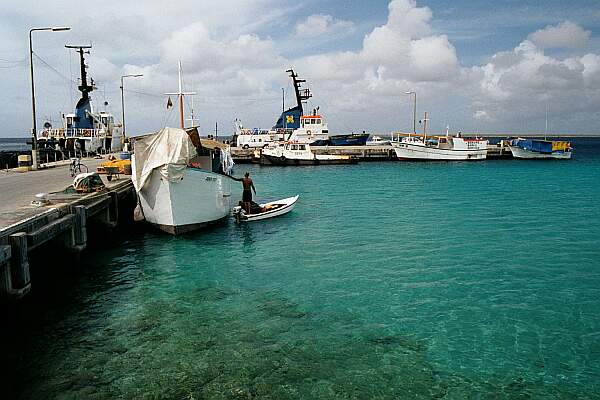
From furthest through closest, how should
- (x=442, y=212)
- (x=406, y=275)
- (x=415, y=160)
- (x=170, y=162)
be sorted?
(x=415, y=160), (x=442, y=212), (x=170, y=162), (x=406, y=275)

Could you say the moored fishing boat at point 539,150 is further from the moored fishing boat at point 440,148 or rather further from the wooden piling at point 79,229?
the wooden piling at point 79,229

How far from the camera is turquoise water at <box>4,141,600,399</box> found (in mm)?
8125

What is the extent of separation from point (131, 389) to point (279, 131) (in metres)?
72.0

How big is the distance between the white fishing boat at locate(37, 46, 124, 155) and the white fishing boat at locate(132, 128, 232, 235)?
27.6m

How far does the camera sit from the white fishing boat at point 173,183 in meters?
18.0

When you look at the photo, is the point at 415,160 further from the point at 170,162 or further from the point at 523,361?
the point at 523,361

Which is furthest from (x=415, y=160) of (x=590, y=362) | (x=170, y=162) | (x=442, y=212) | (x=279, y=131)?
(x=590, y=362)

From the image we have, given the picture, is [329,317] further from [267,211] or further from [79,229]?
[267,211]

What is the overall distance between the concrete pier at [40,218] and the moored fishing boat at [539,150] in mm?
66429

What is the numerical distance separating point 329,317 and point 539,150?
73.8 meters

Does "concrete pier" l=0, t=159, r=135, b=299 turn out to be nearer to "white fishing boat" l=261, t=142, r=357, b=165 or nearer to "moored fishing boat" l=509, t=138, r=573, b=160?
"white fishing boat" l=261, t=142, r=357, b=165

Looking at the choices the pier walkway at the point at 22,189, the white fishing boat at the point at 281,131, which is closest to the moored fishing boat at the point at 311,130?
the white fishing boat at the point at 281,131

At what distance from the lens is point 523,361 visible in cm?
889

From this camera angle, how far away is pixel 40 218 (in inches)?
471
